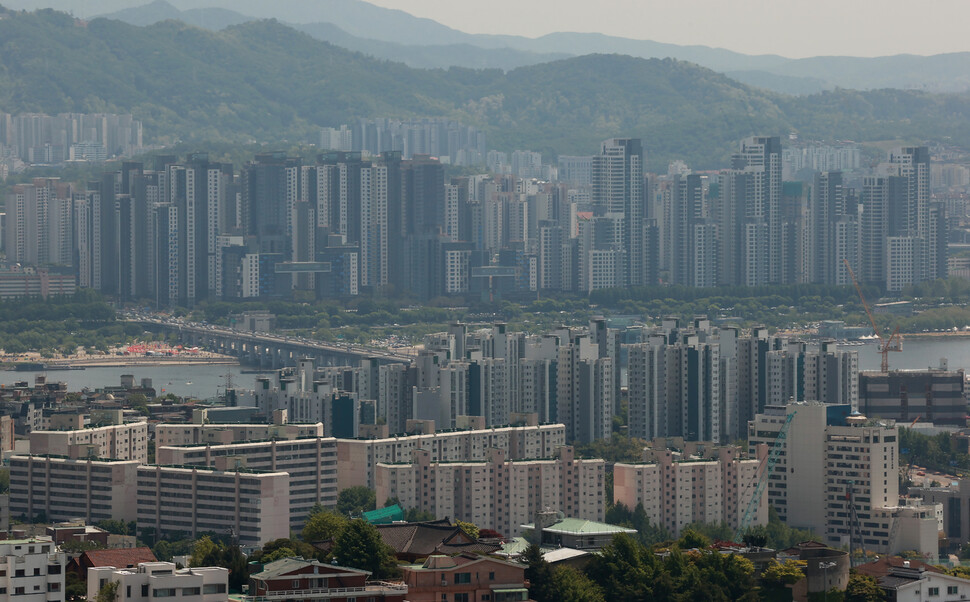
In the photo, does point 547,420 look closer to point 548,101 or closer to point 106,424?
point 106,424

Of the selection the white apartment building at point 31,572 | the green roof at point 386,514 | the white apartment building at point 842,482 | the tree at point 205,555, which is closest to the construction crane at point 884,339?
the white apartment building at point 842,482

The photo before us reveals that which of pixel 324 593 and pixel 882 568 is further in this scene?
pixel 882 568

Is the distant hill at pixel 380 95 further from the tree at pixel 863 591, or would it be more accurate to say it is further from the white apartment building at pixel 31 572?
the white apartment building at pixel 31 572

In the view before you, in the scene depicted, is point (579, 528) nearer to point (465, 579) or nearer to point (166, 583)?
point (465, 579)

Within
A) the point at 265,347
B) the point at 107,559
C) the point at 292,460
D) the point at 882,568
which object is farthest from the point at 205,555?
the point at 265,347

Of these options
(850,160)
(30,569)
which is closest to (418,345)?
(30,569)

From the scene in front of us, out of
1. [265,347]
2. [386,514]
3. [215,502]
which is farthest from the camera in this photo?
[265,347]

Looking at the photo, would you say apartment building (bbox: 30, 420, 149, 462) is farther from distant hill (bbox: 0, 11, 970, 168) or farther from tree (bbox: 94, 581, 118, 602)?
distant hill (bbox: 0, 11, 970, 168)
